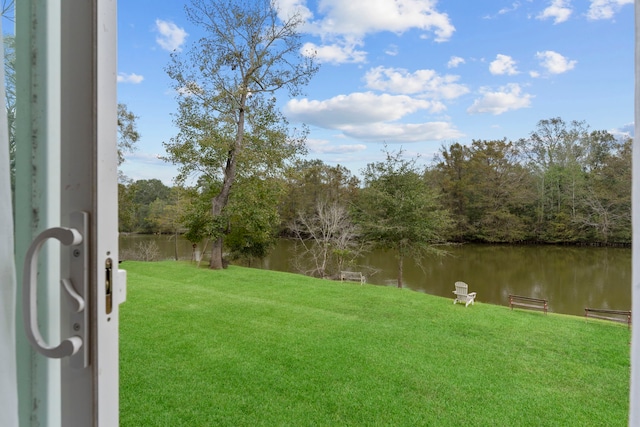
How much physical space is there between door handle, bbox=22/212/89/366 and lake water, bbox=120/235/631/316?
765 centimetres

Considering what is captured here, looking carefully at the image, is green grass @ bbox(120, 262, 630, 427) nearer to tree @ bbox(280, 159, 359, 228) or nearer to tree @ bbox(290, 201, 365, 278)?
tree @ bbox(290, 201, 365, 278)

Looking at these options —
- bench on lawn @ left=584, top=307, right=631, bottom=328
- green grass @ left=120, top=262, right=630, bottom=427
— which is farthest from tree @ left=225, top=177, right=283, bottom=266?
bench on lawn @ left=584, top=307, right=631, bottom=328

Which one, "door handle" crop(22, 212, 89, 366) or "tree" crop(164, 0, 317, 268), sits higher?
"tree" crop(164, 0, 317, 268)

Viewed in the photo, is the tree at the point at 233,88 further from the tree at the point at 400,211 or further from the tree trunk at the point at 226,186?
the tree at the point at 400,211

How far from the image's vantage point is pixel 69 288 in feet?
1.53

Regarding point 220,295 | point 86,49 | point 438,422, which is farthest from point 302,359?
point 86,49

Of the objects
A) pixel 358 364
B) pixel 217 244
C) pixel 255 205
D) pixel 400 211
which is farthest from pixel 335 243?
pixel 358 364

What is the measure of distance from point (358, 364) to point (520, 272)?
8567mm

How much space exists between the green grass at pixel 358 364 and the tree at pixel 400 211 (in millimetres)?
3463

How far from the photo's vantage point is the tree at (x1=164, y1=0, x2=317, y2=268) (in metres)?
8.48

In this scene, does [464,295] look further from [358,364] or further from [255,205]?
[255,205]

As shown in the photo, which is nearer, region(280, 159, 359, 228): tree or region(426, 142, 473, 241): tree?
region(280, 159, 359, 228): tree

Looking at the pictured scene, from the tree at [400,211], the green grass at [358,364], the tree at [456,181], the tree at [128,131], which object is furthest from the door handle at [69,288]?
the tree at [456,181]

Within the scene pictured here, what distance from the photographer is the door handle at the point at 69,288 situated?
0.44 m
